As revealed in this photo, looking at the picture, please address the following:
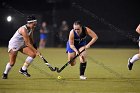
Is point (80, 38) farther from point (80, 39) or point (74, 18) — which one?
point (74, 18)

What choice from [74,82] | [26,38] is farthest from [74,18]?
[74,82]

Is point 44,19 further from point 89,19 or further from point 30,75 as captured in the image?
point 30,75

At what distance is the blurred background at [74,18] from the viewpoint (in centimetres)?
3422

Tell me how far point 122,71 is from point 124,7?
19.3 m

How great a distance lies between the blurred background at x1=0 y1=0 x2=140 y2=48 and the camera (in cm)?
3422

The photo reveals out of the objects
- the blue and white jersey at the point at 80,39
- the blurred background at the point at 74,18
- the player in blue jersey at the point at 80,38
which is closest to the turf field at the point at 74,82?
the player in blue jersey at the point at 80,38

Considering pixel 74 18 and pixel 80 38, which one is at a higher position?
pixel 80 38

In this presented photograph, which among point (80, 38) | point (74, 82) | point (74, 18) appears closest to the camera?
point (74, 82)

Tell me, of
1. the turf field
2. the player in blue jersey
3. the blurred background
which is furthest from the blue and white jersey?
the blurred background

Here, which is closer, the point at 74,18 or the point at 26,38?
the point at 26,38

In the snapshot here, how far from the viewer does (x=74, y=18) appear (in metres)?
35.4

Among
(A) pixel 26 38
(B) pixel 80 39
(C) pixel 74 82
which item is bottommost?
(C) pixel 74 82

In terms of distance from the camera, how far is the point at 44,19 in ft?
116

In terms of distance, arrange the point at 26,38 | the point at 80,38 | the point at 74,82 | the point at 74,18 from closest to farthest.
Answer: the point at 74,82
the point at 26,38
the point at 80,38
the point at 74,18
